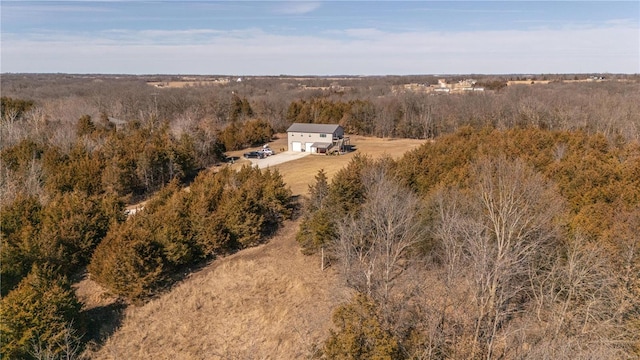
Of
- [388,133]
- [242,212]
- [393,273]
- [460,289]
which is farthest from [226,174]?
[388,133]

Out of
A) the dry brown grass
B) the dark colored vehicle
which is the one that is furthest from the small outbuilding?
the dry brown grass

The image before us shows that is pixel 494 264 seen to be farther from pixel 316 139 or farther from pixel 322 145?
pixel 316 139

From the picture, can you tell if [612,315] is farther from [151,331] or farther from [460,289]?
[151,331]

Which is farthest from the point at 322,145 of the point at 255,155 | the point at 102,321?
the point at 102,321

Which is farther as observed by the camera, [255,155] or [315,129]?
[315,129]

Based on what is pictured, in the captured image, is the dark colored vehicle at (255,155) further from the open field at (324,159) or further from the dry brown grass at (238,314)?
the dry brown grass at (238,314)

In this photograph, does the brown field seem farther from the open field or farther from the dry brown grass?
the open field
